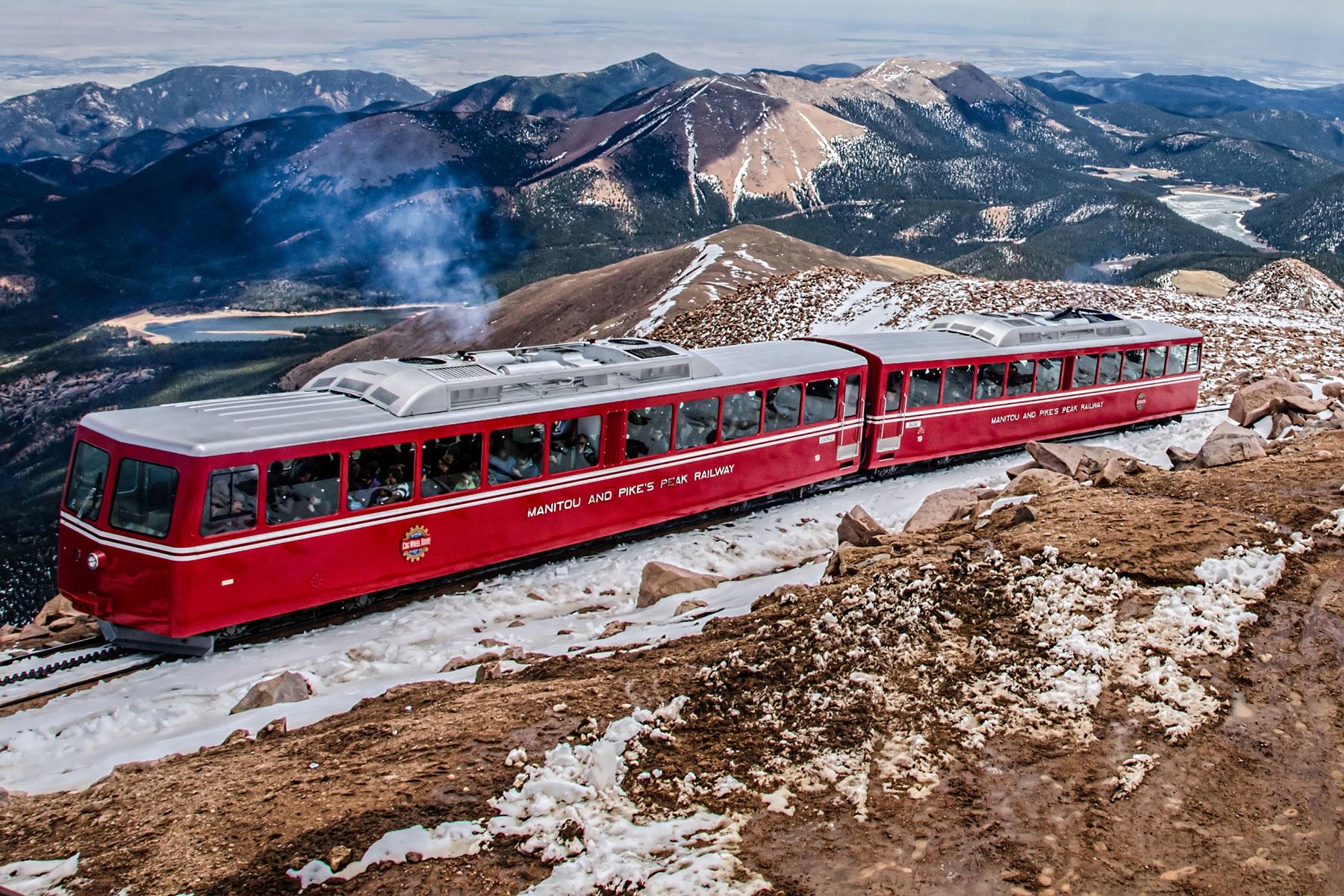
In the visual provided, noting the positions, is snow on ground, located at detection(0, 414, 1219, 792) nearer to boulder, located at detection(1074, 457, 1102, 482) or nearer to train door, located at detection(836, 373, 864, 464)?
train door, located at detection(836, 373, 864, 464)

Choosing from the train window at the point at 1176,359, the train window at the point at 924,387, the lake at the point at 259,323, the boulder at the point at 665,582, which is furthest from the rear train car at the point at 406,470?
the lake at the point at 259,323

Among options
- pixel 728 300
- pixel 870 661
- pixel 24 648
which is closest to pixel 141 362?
pixel 728 300

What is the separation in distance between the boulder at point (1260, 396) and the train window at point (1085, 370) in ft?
11.6

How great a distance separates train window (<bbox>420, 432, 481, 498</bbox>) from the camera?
16.1 meters

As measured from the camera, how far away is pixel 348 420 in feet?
49.8

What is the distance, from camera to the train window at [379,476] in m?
15.2

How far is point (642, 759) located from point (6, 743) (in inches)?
302

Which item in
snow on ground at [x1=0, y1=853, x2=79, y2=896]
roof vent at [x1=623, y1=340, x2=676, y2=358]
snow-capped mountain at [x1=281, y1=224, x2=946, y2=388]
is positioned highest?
roof vent at [x1=623, y1=340, x2=676, y2=358]

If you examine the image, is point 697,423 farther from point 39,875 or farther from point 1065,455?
point 39,875

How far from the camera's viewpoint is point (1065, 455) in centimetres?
2169

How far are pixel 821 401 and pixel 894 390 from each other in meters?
2.17

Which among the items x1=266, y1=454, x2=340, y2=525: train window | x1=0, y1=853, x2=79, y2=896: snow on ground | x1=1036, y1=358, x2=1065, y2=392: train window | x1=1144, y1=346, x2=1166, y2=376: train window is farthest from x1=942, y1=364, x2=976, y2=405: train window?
x1=0, y1=853, x2=79, y2=896: snow on ground

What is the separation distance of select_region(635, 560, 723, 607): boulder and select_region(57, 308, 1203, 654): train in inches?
96.3

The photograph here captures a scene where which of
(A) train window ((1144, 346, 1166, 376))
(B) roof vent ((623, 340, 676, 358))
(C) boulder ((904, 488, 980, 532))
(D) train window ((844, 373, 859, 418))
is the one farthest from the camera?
(A) train window ((1144, 346, 1166, 376))
